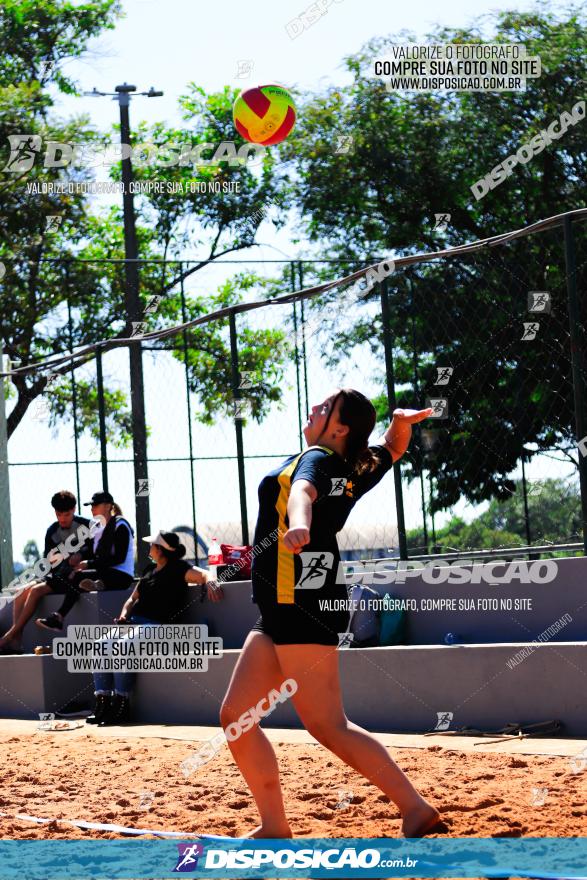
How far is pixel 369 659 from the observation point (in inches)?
321

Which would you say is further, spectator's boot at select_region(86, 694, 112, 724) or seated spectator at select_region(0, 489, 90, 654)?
seated spectator at select_region(0, 489, 90, 654)

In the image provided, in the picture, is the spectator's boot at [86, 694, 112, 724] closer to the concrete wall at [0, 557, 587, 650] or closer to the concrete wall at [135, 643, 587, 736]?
the concrete wall at [0, 557, 587, 650]

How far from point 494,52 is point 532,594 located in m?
15.3

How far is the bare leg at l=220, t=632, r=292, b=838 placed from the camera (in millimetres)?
4328

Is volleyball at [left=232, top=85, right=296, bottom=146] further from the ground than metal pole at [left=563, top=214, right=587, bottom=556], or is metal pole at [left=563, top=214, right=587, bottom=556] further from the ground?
volleyball at [left=232, top=85, right=296, bottom=146]

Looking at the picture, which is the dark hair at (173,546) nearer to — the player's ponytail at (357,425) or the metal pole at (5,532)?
the metal pole at (5,532)

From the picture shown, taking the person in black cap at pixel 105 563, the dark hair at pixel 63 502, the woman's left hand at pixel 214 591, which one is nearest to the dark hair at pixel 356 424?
the woman's left hand at pixel 214 591

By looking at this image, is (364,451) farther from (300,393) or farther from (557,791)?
(300,393)

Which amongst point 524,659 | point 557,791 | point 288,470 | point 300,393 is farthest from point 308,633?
point 300,393

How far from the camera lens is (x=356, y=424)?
14.8 feet

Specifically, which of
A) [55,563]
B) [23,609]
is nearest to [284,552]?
[55,563]

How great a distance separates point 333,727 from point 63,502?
24.6 ft

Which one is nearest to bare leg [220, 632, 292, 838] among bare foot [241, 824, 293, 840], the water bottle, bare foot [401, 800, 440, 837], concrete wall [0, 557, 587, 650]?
bare foot [241, 824, 293, 840]

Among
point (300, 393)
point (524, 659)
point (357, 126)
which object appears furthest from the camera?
point (357, 126)
